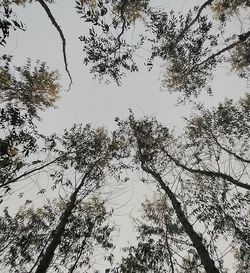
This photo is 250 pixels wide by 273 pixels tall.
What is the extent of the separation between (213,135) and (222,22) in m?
5.69

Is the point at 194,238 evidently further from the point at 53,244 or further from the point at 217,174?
the point at 53,244

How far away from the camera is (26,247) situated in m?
14.4

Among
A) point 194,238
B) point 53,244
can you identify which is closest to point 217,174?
point 194,238

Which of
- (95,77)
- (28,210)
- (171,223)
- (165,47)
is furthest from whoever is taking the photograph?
(28,210)

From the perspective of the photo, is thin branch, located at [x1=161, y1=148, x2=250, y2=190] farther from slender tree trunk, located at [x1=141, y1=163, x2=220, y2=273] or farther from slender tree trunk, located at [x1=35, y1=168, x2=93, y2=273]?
slender tree trunk, located at [x1=35, y1=168, x2=93, y2=273]

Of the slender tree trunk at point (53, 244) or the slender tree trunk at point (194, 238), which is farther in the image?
the slender tree trunk at point (53, 244)

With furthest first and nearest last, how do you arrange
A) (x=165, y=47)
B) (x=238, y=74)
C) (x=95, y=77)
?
(x=238, y=74) → (x=165, y=47) → (x=95, y=77)

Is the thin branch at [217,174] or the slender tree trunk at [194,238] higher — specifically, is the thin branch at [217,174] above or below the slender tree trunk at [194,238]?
above

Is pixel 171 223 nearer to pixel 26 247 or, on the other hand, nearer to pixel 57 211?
pixel 57 211

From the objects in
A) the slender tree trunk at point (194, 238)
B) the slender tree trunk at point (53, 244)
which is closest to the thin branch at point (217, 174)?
the slender tree trunk at point (194, 238)

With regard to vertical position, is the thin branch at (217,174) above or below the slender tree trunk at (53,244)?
above

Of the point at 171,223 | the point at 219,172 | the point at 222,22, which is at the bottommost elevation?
the point at 219,172

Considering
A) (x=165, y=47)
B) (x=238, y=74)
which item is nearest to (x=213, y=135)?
(x=238, y=74)

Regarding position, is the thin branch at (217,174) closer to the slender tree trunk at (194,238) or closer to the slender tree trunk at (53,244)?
the slender tree trunk at (194,238)
